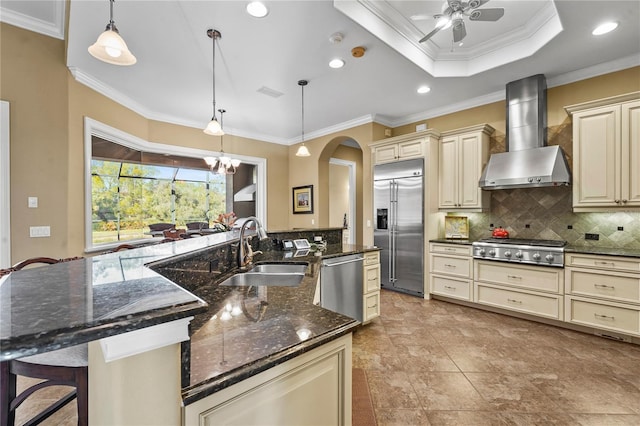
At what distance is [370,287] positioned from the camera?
3125 mm

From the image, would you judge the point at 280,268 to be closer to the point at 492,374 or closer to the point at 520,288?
the point at 492,374

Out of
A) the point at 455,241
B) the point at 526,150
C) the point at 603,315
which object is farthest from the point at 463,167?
the point at 603,315

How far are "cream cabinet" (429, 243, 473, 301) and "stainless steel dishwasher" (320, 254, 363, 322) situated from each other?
1617 millimetres

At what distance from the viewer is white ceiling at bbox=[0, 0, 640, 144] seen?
2434 millimetres

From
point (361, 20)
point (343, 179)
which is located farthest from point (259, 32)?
point (343, 179)

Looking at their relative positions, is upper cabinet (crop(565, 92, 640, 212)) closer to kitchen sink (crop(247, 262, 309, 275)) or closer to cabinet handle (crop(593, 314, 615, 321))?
cabinet handle (crop(593, 314, 615, 321))

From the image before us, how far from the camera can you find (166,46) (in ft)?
9.45

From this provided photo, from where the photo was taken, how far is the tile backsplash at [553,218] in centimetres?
311

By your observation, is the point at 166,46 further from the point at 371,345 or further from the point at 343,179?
the point at 343,179

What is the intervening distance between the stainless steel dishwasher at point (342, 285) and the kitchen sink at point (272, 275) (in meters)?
0.39

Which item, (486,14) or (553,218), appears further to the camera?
(553,218)

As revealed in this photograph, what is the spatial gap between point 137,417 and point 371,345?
244cm

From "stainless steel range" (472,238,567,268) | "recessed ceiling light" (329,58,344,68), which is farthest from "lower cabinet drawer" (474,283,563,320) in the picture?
"recessed ceiling light" (329,58,344,68)

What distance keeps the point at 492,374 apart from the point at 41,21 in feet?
17.3
